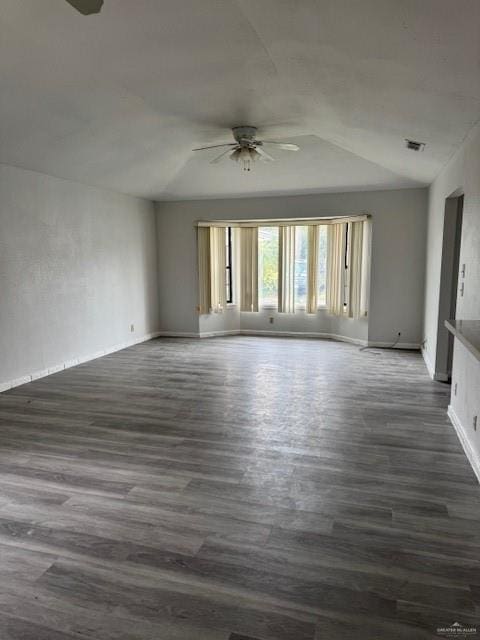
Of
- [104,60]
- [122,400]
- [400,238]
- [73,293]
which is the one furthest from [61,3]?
[400,238]

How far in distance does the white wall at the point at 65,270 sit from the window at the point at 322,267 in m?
3.00

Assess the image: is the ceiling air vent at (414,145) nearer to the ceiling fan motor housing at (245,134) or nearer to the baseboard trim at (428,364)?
the ceiling fan motor housing at (245,134)

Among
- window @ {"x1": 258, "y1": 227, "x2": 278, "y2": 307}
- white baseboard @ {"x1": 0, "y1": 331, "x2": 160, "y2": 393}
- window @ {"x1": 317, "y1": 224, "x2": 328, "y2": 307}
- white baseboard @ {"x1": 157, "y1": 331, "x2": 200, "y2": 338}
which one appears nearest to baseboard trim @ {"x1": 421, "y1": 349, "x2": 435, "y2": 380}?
window @ {"x1": 317, "y1": 224, "x2": 328, "y2": 307}

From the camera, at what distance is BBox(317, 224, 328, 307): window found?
7.12 m

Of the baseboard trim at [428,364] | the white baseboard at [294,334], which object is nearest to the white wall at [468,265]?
the baseboard trim at [428,364]

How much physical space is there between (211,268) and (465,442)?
206 inches

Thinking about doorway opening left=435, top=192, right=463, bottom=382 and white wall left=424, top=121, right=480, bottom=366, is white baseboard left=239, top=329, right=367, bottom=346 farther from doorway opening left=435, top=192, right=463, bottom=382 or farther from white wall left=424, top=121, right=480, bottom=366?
doorway opening left=435, top=192, right=463, bottom=382

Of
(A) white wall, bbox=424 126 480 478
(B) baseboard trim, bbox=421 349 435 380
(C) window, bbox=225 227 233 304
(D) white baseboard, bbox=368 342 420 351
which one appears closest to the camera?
(A) white wall, bbox=424 126 480 478

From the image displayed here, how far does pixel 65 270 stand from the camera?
17.6 ft

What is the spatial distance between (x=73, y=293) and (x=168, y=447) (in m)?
3.22

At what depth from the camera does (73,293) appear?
554cm

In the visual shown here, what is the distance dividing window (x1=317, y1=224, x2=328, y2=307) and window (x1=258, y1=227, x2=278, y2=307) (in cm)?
79

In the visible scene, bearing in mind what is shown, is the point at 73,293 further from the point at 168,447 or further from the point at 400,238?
the point at 400,238

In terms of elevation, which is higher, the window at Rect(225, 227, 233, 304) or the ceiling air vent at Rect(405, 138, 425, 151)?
the ceiling air vent at Rect(405, 138, 425, 151)
